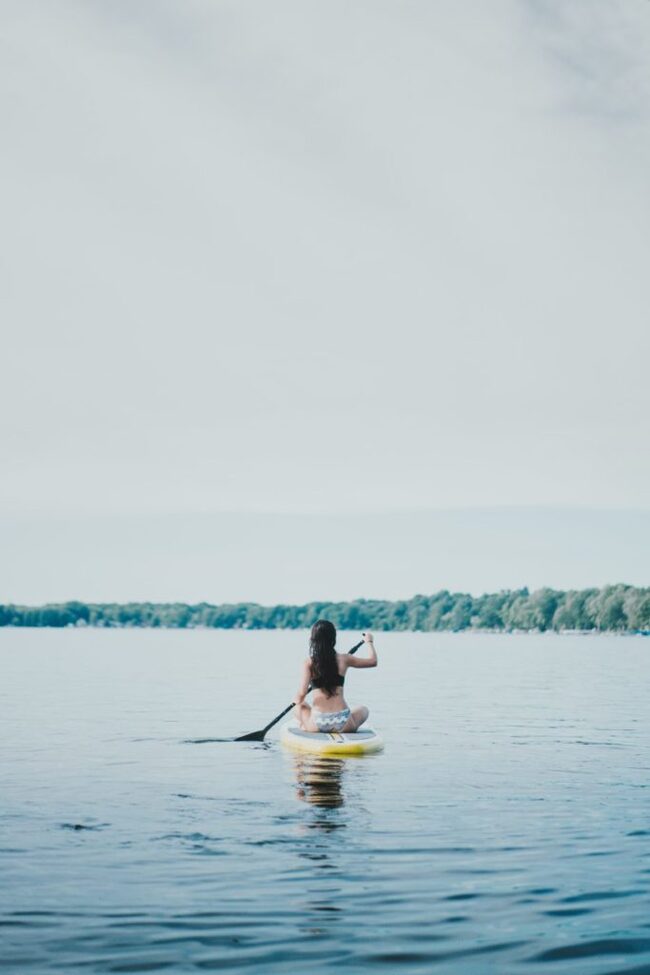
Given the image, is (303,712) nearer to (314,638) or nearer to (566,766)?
(314,638)

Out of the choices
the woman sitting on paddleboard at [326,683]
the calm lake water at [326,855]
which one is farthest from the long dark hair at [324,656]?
the calm lake water at [326,855]

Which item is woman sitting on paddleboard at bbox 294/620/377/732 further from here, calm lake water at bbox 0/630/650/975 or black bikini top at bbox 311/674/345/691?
calm lake water at bbox 0/630/650/975

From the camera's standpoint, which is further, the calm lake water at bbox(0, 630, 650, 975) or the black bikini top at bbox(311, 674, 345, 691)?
the black bikini top at bbox(311, 674, 345, 691)

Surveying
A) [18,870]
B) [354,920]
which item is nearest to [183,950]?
[354,920]

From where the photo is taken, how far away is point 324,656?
68.7ft

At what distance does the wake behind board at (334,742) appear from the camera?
21.0m

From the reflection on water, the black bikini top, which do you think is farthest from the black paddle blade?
the black bikini top

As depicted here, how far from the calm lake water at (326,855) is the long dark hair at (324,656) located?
1627mm

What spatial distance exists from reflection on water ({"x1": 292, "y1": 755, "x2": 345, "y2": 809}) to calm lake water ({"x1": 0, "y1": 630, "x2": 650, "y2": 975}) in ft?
0.31

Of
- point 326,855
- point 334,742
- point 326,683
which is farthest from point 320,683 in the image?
point 326,855

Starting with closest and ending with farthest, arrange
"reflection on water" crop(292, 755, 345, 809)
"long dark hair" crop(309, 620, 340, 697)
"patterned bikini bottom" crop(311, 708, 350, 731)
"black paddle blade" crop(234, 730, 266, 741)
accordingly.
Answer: "reflection on water" crop(292, 755, 345, 809), "long dark hair" crop(309, 620, 340, 697), "patterned bikini bottom" crop(311, 708, 350, 731), "black paddle blade" crop(234, 730, 266, 741)

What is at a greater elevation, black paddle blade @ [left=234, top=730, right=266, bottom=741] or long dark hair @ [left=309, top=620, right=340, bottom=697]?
long dark hair @ [left=309, top=620, right=340, bottom=697]

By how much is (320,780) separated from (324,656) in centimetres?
281

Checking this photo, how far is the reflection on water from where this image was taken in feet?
54.1
